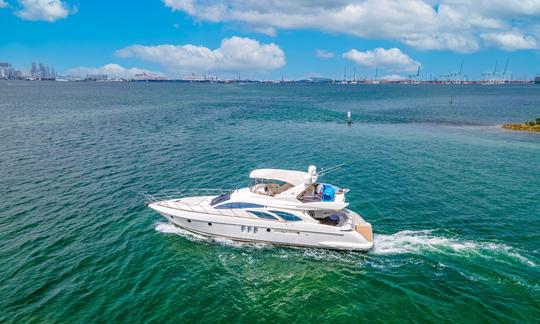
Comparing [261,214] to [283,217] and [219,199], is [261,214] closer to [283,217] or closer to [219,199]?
[283,217]

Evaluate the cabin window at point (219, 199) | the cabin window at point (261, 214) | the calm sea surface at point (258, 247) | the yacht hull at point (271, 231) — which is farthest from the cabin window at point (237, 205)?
the calm sea surface at point (258, 247)

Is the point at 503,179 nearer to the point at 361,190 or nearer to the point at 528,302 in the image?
the point at 361,190

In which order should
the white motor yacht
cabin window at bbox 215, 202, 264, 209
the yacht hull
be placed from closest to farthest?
the yacht hull → the white motor yacht → cabin window at bbox 215, 202, 264, 209

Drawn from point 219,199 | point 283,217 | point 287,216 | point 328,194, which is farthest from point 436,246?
point 219,199

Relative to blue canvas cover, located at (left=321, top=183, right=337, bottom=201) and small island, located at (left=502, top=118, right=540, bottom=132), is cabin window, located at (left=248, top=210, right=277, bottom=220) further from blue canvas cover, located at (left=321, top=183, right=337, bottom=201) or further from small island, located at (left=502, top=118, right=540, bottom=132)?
small island, located at (left=502, top=118, right=540, bottom=132)

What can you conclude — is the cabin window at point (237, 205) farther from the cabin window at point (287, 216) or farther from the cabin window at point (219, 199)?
the cabin window at point (287, 216)

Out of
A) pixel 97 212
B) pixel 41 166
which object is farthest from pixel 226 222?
pixel 41 166

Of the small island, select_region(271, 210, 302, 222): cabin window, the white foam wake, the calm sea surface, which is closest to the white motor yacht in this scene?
select_region(271, 210, 302, 222): cabin window
